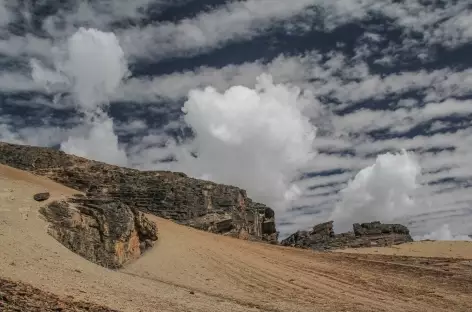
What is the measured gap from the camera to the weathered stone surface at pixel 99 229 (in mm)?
18016

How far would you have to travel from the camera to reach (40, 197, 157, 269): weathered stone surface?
59.1ft

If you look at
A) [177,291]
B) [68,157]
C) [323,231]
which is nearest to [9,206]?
[177,291]

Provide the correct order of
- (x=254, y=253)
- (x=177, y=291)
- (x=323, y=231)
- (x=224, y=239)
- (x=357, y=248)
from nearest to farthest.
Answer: (x=177, y=291) → (x=254, y=253) → (x=224, y=239) → (x=357, y=248) → (x=323, y=231)

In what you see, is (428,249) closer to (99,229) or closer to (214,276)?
(214,276)

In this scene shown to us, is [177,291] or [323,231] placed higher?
[323,231]

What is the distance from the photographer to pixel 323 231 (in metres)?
55.3

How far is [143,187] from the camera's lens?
3641cm

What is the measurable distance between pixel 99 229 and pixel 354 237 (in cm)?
3949

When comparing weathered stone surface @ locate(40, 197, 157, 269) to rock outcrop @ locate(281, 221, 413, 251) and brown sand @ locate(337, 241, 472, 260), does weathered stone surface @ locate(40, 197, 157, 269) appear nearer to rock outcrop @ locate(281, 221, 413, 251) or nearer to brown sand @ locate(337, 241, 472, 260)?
brown sand @ locate(337, 241, 472, 260)

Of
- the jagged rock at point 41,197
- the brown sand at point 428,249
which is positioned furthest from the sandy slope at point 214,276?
the brown sand at point 428,249

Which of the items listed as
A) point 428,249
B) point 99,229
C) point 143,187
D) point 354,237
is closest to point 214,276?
point 99,229

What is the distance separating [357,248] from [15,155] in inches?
1315

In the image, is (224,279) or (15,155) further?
(15,155)

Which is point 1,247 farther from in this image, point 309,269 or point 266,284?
point 309,269
